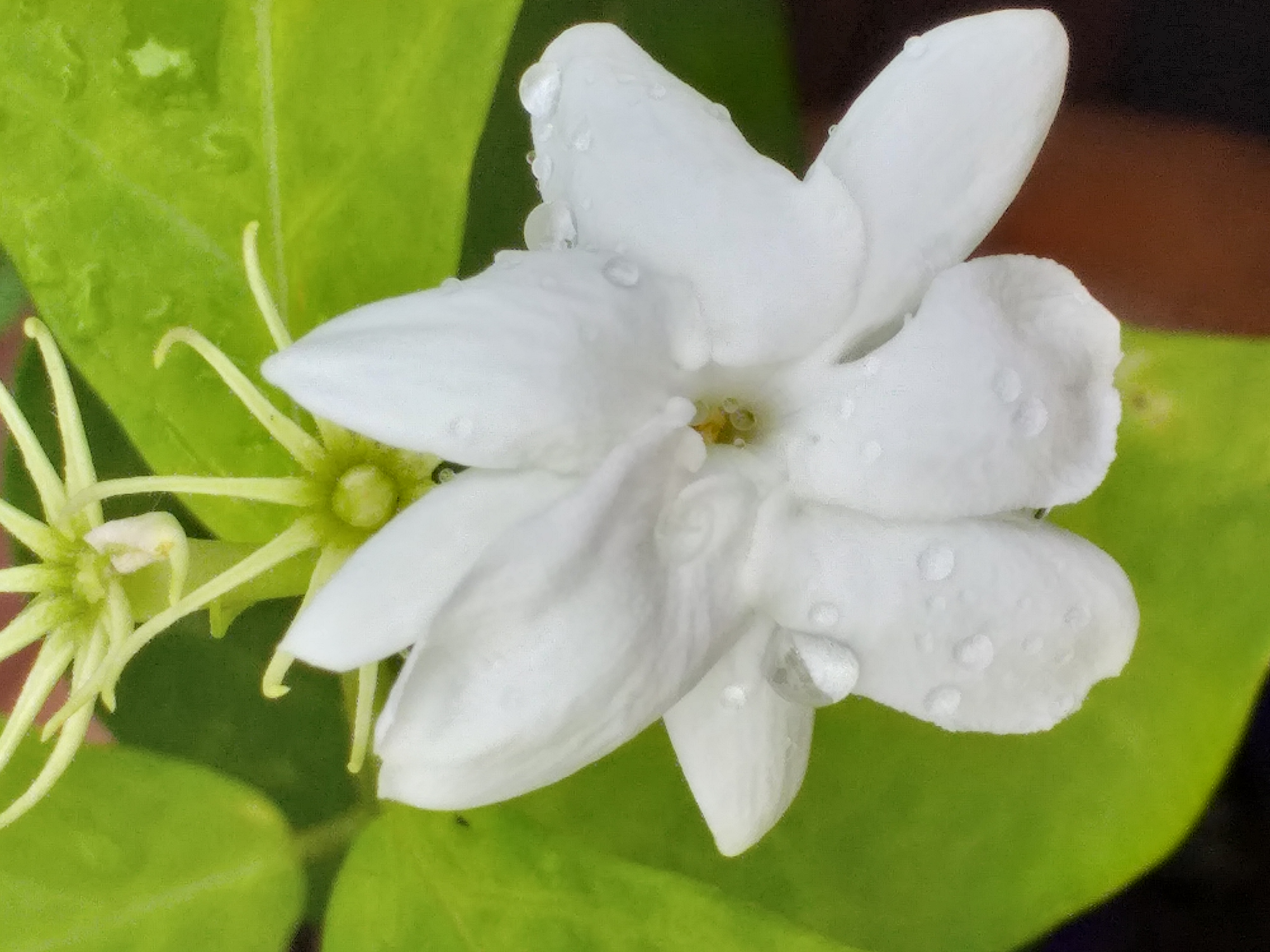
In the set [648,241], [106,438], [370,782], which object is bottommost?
[370,782]

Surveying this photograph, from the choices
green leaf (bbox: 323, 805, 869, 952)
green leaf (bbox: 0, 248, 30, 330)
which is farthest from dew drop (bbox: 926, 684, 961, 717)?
green leaf (bbox: 0, 248, 30, 330)

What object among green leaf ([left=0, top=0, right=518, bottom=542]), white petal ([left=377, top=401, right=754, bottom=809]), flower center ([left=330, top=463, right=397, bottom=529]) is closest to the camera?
white petal ([left=377, top=401, right=754, bottom=809])

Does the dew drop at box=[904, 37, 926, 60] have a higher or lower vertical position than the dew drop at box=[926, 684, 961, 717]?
higher

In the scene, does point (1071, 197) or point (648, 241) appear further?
point (1071, 197)

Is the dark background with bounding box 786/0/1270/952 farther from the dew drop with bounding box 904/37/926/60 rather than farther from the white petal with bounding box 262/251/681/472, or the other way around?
the white petal with bounding box 262/251/681/472

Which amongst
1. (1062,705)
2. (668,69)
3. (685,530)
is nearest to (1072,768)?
(1062,705)

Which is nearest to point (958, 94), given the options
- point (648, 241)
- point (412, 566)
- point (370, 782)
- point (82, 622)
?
point (648, 241)

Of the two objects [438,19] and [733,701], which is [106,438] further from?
[733,701]
